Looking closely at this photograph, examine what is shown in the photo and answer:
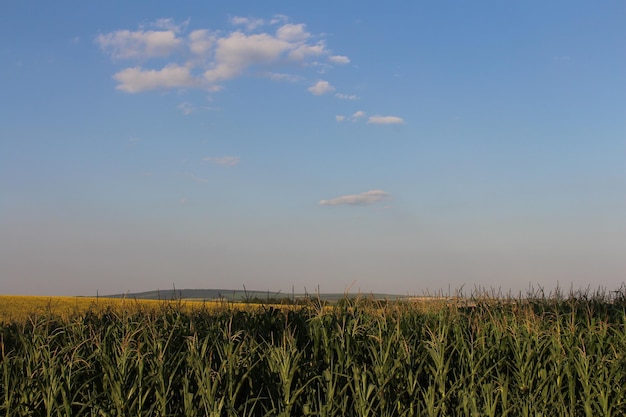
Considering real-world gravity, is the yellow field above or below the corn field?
above

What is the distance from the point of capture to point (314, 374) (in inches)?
270

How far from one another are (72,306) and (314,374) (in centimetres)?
1542

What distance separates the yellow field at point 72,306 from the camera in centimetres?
1044

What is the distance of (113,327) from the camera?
8680mm

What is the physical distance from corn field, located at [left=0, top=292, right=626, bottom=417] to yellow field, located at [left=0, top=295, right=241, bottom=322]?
1488mm

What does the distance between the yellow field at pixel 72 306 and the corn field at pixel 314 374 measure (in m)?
1.49

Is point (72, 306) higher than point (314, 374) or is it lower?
higher

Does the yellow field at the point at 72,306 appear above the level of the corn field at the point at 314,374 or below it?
A: above

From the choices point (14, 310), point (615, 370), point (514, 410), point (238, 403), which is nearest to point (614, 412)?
point (615, 370)

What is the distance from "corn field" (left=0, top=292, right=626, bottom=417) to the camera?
6.23m

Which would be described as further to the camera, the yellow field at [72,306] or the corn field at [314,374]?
the yellow field at [72,306]

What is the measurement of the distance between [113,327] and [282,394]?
3323 millimetres

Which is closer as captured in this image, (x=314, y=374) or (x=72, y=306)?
(x=314, y=374)

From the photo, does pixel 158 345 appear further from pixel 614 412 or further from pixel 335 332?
pixel 614 412
